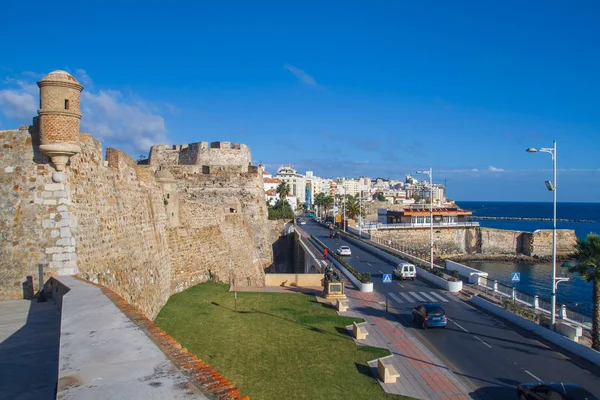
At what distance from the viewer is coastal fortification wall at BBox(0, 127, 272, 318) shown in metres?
10.6

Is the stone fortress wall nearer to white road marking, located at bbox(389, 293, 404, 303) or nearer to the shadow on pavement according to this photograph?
the shadow on pavement

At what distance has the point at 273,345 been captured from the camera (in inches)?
592

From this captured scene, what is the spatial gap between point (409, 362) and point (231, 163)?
26541mm

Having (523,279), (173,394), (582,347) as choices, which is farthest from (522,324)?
(523,279)

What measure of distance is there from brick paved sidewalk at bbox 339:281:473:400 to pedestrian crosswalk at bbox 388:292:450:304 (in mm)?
3081

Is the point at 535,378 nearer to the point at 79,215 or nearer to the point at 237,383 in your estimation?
the point at 237,383

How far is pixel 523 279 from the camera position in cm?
5525

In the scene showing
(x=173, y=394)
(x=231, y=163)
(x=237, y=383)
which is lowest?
(x=237, y=383)

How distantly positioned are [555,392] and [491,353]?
4949mm

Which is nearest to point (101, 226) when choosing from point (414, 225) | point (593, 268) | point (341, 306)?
point (341, 306)

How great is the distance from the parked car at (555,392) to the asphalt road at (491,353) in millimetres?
963

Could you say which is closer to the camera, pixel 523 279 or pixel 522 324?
pixel 522 324

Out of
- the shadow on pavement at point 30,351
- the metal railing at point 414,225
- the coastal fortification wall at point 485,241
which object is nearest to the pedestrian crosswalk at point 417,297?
the shadow on pavement at point 30,351

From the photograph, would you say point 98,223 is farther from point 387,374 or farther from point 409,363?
point 409,363
